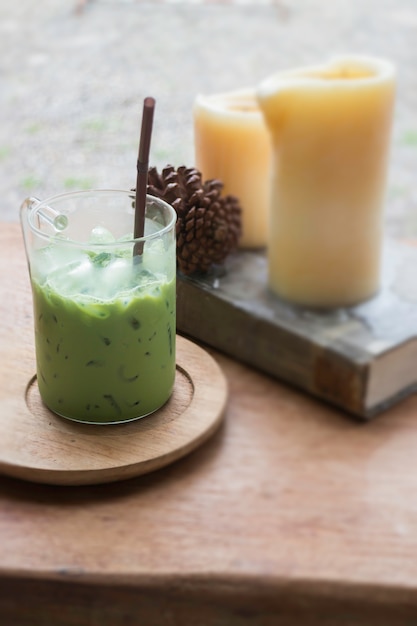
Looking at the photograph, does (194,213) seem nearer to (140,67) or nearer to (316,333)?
(316,333)

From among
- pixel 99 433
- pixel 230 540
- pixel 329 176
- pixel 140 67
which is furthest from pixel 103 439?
pixel 140 67

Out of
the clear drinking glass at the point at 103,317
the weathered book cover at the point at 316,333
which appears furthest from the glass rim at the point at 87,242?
the weathered book cover at the point at 316,333

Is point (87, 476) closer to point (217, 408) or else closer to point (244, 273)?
point (217, 408)

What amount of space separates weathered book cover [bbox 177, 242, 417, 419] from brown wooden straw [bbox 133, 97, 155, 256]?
0.46 ft

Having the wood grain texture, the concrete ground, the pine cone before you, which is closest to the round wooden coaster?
the wood grain texture

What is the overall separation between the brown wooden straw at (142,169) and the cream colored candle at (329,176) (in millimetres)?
154

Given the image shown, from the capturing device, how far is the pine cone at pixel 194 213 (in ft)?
2.36

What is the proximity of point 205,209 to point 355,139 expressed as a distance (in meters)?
0.14

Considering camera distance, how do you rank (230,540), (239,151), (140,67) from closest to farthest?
1. (230,540)
2. (239,151)
3. (140,67)

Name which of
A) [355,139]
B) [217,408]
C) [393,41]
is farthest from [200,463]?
[393,41]

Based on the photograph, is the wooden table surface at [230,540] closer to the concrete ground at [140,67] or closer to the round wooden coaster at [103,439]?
the round wooden coaster at [103,439]

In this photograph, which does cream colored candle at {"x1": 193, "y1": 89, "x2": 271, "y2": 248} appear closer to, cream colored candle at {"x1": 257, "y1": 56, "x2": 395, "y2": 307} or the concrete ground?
cream colored candle at {"x1": 257, "y1": 56, "x2": 395, "y2": 307}

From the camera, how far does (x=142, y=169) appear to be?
0.57m

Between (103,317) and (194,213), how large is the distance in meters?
0.17
